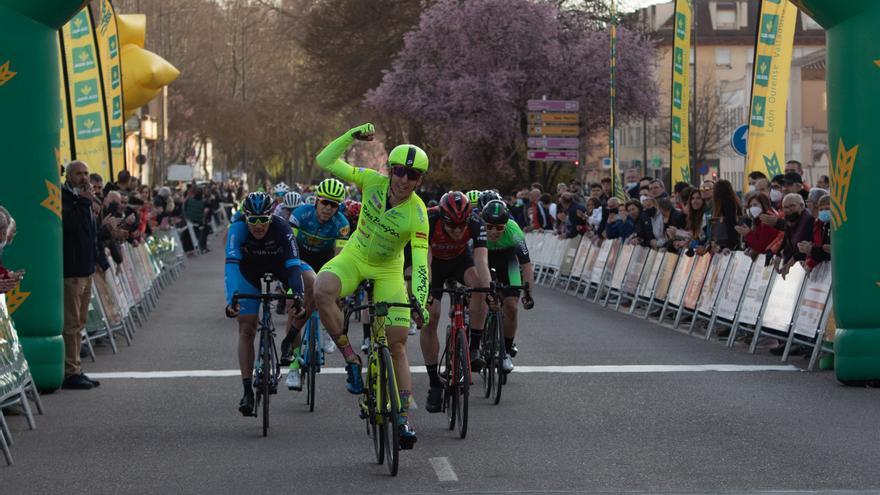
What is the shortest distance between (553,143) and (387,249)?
3143 cm

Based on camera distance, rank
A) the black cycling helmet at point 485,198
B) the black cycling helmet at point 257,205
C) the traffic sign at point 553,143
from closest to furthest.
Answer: the black cycling helmet at point 257,205, the black cycling helmet at point 485,198, the traffic sign at point 553,143

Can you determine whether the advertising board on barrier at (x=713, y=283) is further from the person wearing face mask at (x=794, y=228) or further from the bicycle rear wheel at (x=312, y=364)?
the bicycle rear wheel at (x=312, y=364)

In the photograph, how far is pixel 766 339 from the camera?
705 inches

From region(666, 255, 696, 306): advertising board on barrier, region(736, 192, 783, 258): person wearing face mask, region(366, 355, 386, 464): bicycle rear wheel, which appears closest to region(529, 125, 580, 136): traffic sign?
region(666, 255, 696, 306): advertising board on barrier

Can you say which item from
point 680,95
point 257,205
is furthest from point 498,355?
point 680,95

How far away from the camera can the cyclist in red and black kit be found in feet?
38.7

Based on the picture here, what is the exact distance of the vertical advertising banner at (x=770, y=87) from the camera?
78.5ft

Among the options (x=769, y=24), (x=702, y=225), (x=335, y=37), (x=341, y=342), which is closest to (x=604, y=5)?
(x=335, y=37)

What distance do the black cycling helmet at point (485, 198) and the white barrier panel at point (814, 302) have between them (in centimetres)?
328

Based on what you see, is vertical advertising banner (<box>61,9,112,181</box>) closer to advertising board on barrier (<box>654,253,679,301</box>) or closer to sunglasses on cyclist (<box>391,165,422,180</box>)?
advertising board on barrier (<box>654,253,679,301</box>)

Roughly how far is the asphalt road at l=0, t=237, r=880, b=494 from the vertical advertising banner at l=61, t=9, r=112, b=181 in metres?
10.1

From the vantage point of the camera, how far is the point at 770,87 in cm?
2405

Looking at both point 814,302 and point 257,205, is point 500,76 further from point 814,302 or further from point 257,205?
point 257,205

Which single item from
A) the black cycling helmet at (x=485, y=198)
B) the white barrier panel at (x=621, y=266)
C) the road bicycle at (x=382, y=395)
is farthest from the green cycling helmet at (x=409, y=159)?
the white barrier panel at (x=621, y=266)
